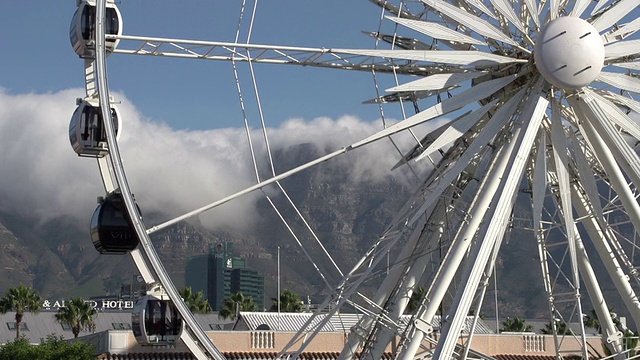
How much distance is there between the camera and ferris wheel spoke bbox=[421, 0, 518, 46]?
35.3m

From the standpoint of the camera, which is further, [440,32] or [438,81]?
[440,32]

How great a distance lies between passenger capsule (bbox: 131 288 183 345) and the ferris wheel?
0.10 m

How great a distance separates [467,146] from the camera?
1452 inches

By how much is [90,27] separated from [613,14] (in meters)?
13.4

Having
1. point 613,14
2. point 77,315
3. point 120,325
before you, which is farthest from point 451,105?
point 120,325

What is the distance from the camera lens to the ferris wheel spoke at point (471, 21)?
35.3m

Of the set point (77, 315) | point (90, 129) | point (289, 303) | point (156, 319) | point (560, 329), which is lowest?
point (156, 319)

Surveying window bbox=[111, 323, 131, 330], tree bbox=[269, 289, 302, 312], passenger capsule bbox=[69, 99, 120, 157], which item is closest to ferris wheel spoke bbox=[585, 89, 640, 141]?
passenger capsule bbox=[69, 99, 120, 157]

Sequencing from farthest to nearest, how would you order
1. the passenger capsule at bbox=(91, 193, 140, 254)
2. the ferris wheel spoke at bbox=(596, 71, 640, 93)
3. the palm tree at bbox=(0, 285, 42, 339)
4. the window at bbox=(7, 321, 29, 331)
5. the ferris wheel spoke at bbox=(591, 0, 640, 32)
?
the window at bbox=(7, 321, 29, 331) → the palm tree at bbox=(0, 285, 42, 339) → the ferris wheel spoke at bbox=(591, 0, 640, 32) → the ferris wheel spoke at bbox=(596, 71, 640, 93) → the passenger capsule at bbox=(91, 193, 140, 254)

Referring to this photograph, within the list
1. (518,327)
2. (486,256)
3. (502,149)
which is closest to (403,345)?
(486,256)

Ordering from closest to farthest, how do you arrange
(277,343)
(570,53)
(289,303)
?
(570,53), (277,343), (289,303)

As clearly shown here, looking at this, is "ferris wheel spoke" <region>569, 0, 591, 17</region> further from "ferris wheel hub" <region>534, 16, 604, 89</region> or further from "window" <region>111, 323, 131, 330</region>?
"window" <region>111, 323, 131, 330</region>

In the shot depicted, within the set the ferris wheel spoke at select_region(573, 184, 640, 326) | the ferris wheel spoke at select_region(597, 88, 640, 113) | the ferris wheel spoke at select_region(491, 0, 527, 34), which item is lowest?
the ferris wheel spoke at select_region(573, 184, 640, 326)

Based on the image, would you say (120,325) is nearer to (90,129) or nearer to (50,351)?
(50,351)
